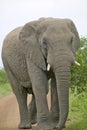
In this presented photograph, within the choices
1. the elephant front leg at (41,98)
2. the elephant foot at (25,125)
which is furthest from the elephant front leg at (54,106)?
the elephant foot at (25,125)

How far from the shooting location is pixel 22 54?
565 inches

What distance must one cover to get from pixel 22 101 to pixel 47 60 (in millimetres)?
2576

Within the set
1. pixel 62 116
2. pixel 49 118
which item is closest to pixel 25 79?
pixel 49 118

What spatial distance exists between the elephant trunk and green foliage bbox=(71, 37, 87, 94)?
11.3 ft

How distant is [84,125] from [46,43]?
80.9 inches

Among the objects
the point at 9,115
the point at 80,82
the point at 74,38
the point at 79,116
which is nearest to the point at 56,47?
the point at 74,38

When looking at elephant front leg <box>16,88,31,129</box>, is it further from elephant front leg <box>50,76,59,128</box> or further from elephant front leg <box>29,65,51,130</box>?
elephant front leg <box>29,65,51,130</box>

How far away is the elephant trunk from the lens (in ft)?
39.8

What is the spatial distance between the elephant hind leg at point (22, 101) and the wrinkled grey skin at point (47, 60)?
55 centimetres

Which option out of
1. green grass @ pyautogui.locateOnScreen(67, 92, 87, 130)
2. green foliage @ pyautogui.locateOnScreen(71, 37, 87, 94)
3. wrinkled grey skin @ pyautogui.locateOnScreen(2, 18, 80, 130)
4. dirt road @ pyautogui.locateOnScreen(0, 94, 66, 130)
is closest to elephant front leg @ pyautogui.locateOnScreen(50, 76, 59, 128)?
wrinkled grey skin @ pyautogui.locateOnScreen(2, 18, 80, 130)

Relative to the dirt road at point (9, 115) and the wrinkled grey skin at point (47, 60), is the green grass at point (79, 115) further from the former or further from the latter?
the dirt road at point (9, 115)

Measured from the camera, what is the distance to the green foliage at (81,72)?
A: 1597 centimetres

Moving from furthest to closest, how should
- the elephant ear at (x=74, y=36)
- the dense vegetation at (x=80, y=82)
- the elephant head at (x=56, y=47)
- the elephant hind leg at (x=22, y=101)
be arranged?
the dense vegetation at (x=80, y=82) → the elephant hind leg at (x=22, y=101) → the elephant ear at (x=74, y=36) → the elephant head at (x=56, y=47)

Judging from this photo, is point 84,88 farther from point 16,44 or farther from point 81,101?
point 16,44
